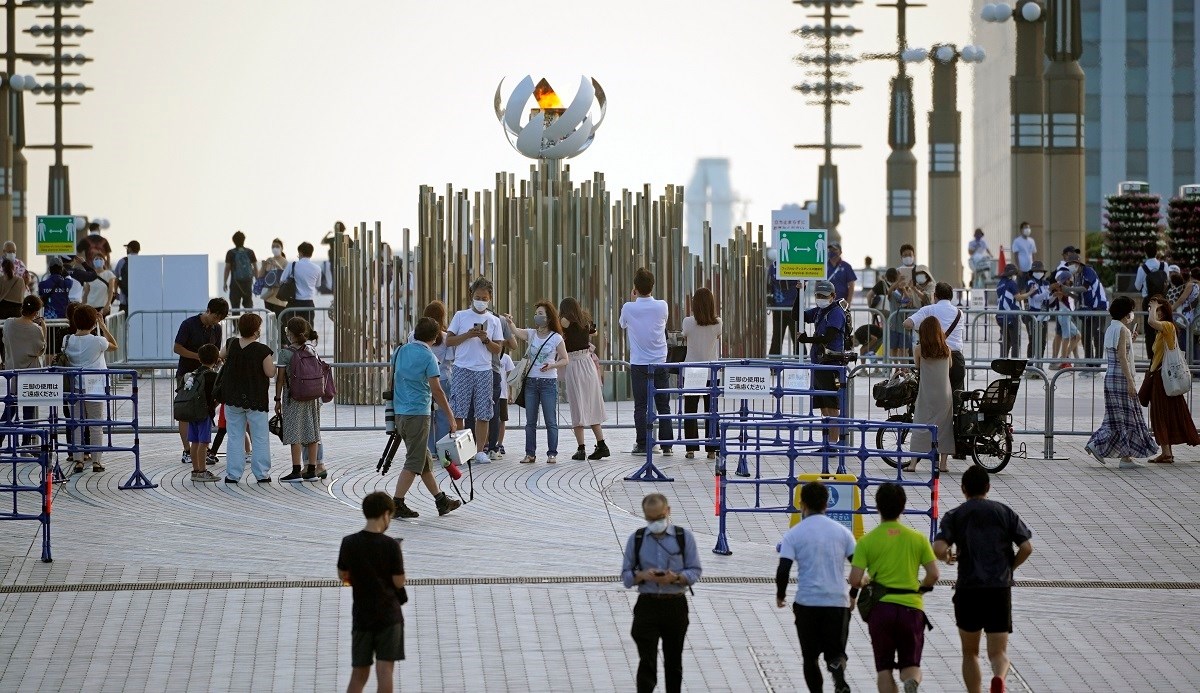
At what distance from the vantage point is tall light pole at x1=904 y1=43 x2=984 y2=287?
5053 centimetres

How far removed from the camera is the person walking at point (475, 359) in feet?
59.8

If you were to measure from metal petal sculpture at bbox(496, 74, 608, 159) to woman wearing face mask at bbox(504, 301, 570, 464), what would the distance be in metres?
6.45

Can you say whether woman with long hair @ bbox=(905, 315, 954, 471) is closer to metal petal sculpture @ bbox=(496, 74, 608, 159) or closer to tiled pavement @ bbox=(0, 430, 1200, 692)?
tiled pavement @ bbox=(0, 430, 1200, 692)

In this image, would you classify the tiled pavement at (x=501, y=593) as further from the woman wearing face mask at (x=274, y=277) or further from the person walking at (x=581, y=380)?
the woman wearing face mask at (x=274, y=277)

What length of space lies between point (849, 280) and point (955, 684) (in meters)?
19.5

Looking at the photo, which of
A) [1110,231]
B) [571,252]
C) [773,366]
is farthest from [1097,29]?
[773,366]

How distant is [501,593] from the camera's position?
41.4 ft

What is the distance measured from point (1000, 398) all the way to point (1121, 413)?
1.30 m

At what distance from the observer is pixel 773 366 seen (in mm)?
16703

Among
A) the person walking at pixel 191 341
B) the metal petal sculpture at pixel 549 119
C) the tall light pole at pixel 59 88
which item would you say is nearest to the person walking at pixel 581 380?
the person walking at pixel 191 341

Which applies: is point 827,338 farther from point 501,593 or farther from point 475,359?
point 501,593

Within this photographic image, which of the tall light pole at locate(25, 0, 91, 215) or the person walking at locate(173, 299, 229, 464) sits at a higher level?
the tall light pole at locate(25, 0, 91, 215)

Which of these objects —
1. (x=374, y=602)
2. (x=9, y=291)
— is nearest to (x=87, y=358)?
(x=9, y=291)

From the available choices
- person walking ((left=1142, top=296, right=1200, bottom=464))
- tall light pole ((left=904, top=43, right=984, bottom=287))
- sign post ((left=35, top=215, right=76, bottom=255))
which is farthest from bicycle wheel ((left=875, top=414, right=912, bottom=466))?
tall light pole ((left=904, top=43, right=984, bottom=287))
